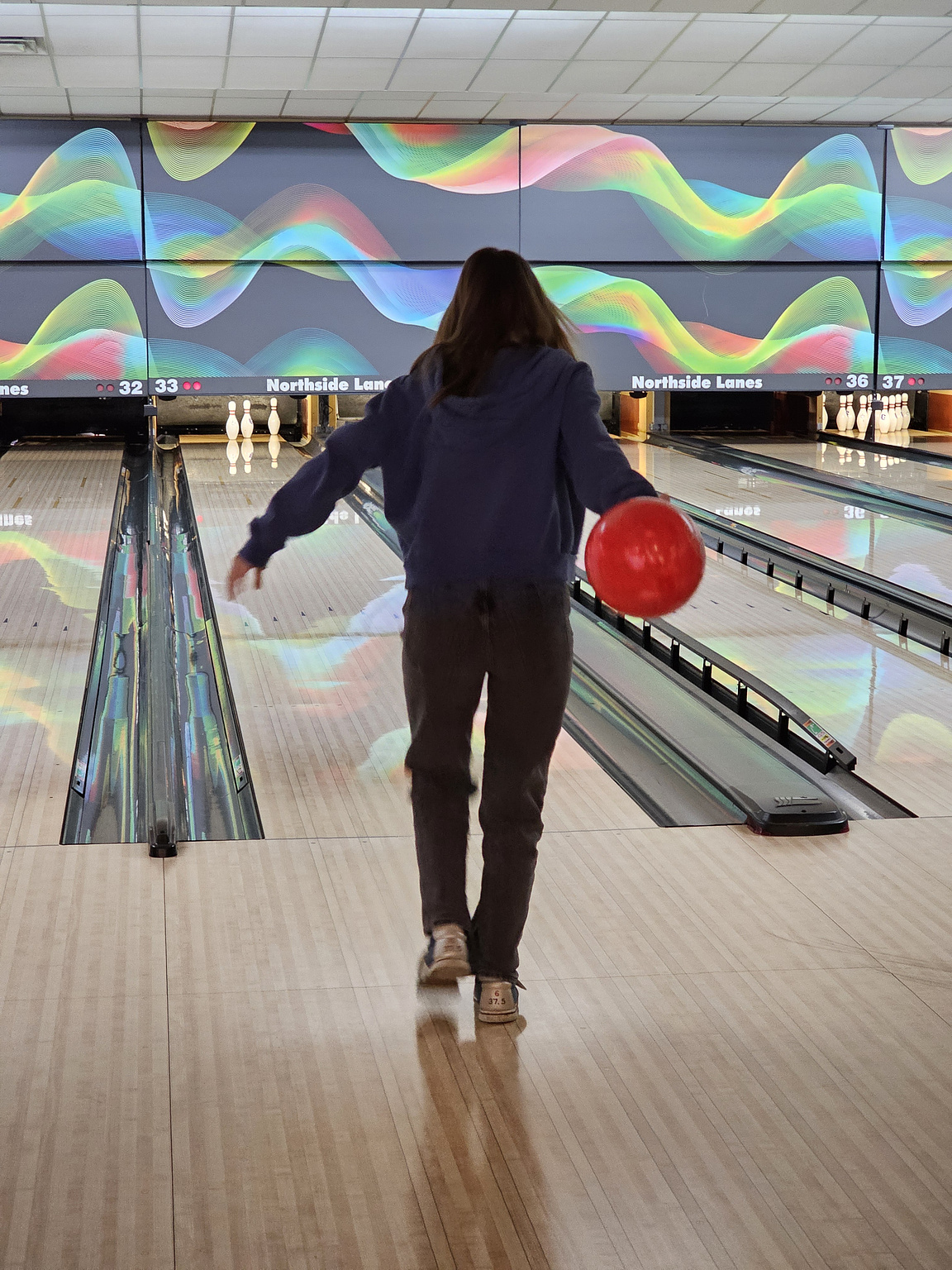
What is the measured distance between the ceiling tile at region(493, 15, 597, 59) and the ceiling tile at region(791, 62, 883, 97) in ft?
3.90

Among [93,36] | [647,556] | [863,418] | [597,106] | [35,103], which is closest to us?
[647,556]

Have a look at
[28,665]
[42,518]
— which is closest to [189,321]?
[42,518]

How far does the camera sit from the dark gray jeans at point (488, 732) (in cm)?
171

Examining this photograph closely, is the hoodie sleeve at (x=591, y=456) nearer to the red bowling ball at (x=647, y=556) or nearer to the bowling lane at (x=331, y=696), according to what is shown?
the red bowling ball at (x=647, y=556)

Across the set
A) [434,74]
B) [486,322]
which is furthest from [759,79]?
[486,322]

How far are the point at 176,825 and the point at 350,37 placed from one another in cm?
418

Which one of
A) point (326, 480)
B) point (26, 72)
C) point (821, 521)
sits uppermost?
point (26, 72)

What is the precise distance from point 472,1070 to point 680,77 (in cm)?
557

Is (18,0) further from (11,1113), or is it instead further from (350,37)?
(11,1113)

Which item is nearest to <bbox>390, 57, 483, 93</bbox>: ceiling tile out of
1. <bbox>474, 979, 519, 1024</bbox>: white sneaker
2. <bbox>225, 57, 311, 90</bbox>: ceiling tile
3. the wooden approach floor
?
<bbox>225, 57, 311, 90</bbox>: ceiling tile

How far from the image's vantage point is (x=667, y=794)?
282 cm

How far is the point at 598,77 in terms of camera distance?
20.6 ft

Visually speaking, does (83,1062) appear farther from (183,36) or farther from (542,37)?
(542,37)

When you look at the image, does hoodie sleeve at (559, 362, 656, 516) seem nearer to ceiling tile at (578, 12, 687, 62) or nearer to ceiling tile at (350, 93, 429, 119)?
ceiling tile at (578, 12, 687, 62)
